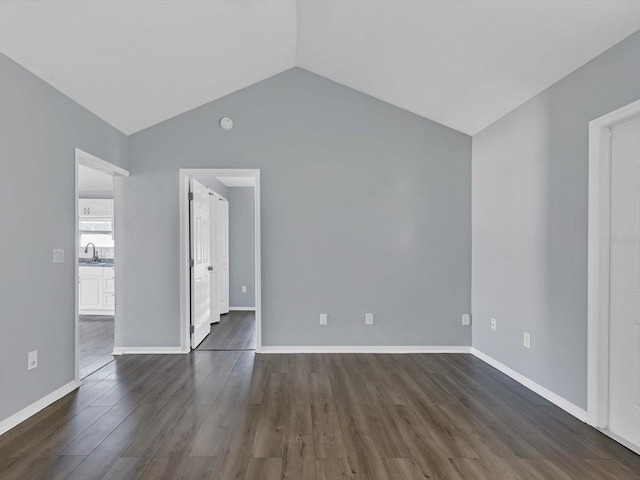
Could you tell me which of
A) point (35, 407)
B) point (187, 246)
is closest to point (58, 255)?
point (35, 407)

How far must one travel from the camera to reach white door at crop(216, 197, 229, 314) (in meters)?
6.70

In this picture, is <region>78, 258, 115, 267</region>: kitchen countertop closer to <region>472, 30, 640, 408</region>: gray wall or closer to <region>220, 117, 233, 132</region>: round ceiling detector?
<region>220, 117, 233, 132</region>: round ceiling detector

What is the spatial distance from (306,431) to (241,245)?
5.26 meters

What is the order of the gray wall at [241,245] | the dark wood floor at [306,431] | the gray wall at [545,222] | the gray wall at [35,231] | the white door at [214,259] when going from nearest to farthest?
the dark wood floor at [306,431] < the gray wall at [35,231] < the gray wall at [545,222] < the white door at [214,259] < the gray wall at [241,245]

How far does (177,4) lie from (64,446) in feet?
9.99

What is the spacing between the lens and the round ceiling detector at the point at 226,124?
172 inches

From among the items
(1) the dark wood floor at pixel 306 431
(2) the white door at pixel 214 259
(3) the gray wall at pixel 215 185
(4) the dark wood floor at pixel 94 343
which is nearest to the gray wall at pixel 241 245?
(3) the gray wall at pixel 215 185

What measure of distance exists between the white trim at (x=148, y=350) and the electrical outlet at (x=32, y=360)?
151 cm

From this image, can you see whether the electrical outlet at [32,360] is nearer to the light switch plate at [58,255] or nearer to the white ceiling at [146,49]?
the light switch plate at [58,255]

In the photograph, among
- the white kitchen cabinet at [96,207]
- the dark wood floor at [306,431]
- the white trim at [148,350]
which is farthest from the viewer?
the white kitchen cabinet at [96,207]

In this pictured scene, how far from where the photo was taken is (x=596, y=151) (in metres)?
2.65

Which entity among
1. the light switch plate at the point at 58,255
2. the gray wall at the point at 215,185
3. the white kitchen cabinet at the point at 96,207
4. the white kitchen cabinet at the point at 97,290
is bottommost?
the white kitchen cabinet at the point at 97,290

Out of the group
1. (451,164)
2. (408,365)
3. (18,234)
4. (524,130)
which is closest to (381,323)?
(408,365)

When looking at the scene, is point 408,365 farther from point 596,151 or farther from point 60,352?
point 60,352
